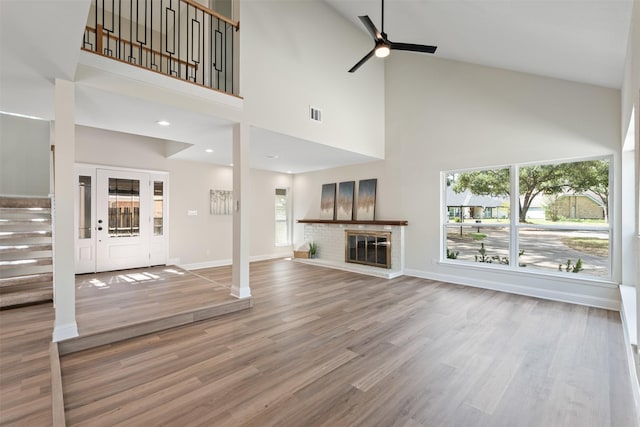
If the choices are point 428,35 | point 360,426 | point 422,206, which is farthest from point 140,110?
point 422,206

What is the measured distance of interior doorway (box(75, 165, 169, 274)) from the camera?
17.9ft

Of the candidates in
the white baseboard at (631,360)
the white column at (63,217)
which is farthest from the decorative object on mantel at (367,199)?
the white column at (63,217)

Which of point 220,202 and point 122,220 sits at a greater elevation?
point 220,202

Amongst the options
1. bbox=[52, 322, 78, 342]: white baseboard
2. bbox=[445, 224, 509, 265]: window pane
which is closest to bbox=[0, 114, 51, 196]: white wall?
bbox=[52, 322, 78, 342]: white baseboard

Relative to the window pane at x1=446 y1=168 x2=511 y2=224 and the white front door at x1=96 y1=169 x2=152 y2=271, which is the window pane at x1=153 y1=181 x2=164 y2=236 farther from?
the window pane at x1=446 y1=168 x2=511 y2=224

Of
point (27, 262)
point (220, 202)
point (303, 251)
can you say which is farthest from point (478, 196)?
point (27, 262)

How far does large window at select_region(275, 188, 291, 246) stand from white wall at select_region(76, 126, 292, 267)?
53 centimetres

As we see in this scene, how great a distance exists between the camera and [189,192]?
664cm

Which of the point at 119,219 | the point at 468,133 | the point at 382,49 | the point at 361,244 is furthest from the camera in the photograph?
the point at 361,244

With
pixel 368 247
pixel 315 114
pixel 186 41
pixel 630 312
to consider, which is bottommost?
pixel 630 312

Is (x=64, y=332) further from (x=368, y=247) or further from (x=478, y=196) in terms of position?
(x=478, y=196)

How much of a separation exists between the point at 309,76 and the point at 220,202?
12.3 ft

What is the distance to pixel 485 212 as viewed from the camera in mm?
5328

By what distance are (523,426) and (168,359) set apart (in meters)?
2.76
